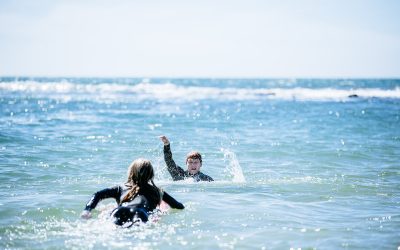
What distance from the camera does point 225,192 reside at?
29.4 feet

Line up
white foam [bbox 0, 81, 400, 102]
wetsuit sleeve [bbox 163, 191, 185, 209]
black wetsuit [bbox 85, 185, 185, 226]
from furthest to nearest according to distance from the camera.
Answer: white foam [bbox 0, 81, 400, 102]
wetsuit sleeve [bbox 163, 191, 185, 209]
black wetsuit [bbox 85, 185, 185, 226]

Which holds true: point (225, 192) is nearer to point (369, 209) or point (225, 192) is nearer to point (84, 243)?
point (369, 209)

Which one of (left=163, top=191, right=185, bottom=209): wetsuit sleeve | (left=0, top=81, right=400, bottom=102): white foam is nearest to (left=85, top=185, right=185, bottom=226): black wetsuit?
(left=163, top=191, right=185, bottom=209): wetsuit sleeve

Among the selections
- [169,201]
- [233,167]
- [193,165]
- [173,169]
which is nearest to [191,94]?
[233,167]

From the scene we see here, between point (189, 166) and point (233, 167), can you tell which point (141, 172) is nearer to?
point (189, 166)

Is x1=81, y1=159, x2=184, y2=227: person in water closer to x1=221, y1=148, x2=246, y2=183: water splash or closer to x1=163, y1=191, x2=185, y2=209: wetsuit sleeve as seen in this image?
x1=163, y1=191, x2=185, y2=209: wetsuit sleeve

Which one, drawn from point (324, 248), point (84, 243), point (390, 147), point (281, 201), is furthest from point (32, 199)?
point (390, 147)

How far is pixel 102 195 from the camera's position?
6.25 meters

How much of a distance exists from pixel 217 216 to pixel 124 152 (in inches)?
300

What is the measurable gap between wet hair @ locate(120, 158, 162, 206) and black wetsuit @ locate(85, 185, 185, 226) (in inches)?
0.9

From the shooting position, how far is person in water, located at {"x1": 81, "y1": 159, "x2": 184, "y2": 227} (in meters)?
6.09

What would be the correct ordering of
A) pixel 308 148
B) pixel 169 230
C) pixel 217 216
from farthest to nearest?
1. pixel 308 148
2. pixel 217 216
3. pixel 169 230

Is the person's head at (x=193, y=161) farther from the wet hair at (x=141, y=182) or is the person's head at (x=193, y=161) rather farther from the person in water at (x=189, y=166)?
the wet hair at (x=141, y=182)

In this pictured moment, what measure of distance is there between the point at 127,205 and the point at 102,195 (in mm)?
361
